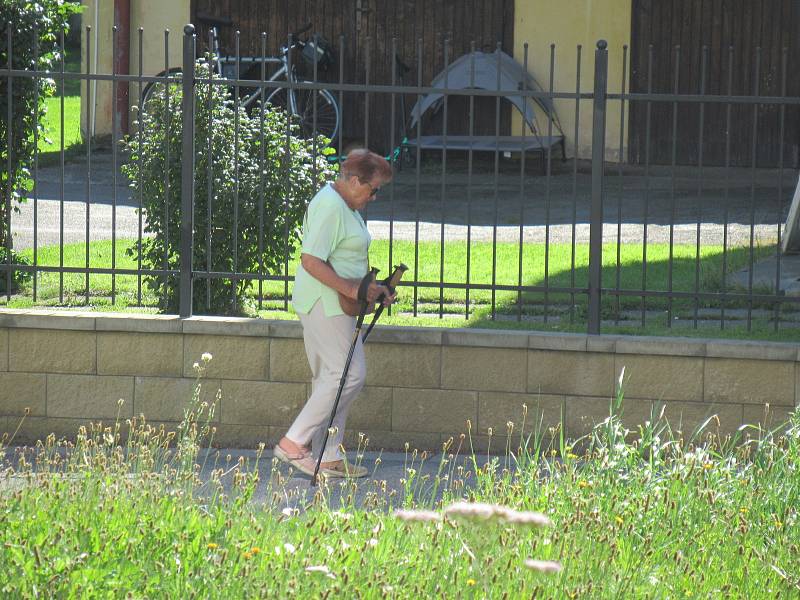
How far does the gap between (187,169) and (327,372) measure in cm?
160

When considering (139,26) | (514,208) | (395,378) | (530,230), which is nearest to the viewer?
(395,378)

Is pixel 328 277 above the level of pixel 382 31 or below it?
below

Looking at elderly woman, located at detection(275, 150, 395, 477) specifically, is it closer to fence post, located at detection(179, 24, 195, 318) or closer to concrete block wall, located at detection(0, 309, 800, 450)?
concrete block wall, located at detection(0, 309, 800, 450)

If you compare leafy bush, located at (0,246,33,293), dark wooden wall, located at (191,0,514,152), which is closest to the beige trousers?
leafy bush, located at (0,246,33,293)

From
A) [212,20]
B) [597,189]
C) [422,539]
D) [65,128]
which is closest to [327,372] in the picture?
[597,189]

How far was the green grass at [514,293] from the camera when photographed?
311 inches

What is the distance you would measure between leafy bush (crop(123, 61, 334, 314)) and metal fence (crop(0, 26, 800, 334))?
60 millimetres

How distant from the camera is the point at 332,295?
647 centimetres

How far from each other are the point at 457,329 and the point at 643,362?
0.95m

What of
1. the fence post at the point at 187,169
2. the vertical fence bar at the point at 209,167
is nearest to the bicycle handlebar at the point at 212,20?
the vertical fence bar at the point at 209,167

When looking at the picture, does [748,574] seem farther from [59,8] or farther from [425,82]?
[425,82]

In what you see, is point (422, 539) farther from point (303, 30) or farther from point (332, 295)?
point (303, 30)

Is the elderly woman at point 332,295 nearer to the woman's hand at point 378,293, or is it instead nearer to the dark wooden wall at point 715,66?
the woman's hand at point 378,293

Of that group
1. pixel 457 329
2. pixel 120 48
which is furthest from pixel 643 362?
pixel 120 48
